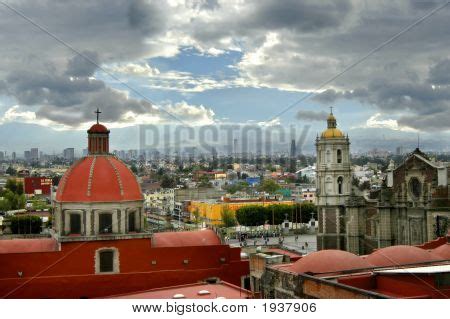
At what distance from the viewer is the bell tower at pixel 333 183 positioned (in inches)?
1452

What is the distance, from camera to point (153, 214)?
62.3m

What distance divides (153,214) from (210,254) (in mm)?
40509

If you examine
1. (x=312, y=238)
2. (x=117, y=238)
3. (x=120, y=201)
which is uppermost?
(x=120, y=201)

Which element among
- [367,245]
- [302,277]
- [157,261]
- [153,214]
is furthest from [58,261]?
[153,214]

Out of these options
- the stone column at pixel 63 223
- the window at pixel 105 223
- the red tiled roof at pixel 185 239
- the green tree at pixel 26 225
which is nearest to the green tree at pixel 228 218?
the green tree at pixel 26 225

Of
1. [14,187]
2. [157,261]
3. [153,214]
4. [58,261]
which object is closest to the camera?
[58,261]

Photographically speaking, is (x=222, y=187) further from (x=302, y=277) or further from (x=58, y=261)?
(x=302, y=277)

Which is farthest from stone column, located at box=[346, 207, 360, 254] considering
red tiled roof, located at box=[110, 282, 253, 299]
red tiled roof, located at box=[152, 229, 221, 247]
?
red tiled roof, located at box=[110, 282, 253, 299]

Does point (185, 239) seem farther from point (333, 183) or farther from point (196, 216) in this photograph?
point (196, 216)

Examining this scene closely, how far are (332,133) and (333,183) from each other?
132 inches

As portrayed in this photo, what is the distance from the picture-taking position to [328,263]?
15.5 metres

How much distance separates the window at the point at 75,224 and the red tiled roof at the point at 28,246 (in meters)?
0.83

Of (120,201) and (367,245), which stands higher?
(120,201)

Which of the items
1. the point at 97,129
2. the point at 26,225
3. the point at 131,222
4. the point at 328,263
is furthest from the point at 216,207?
the point at 328,263
